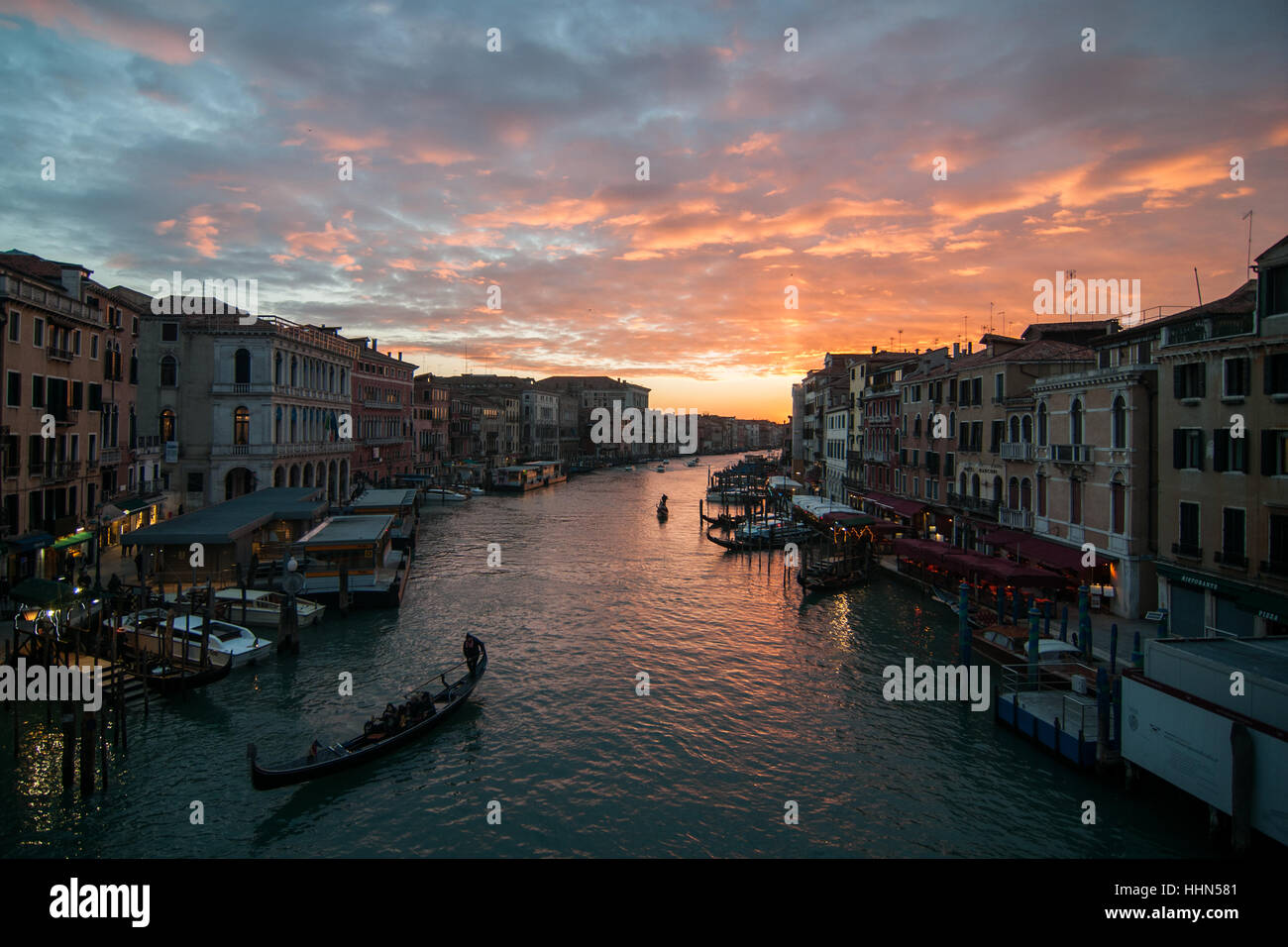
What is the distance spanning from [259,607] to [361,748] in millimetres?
11904

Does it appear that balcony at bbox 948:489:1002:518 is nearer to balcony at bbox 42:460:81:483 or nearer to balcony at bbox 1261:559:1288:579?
Answer: balcony at bbox 1261:559:1288:579

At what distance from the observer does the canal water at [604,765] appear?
12.6 meters

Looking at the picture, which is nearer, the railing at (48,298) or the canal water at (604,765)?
the canal water at (604,765)

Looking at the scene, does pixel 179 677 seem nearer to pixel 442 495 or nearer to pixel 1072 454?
pixel 1072 454

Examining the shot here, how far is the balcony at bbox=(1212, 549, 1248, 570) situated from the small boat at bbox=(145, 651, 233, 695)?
26.3 meters

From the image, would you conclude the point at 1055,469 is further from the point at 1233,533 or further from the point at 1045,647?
the point at 1045,647

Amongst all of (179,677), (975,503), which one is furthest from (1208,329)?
(179,677)

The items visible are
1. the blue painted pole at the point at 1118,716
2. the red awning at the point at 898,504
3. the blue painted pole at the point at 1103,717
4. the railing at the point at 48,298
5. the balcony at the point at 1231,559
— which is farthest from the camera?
the red awning at the point at 898,504

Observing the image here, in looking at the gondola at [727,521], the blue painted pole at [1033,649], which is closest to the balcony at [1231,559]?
the blue painted pole at [1033,649]

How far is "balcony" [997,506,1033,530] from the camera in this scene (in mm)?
29219

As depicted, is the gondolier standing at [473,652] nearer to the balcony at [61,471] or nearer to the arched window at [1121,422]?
the balcony at [61,471]

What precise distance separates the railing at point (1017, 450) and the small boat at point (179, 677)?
2887cm
